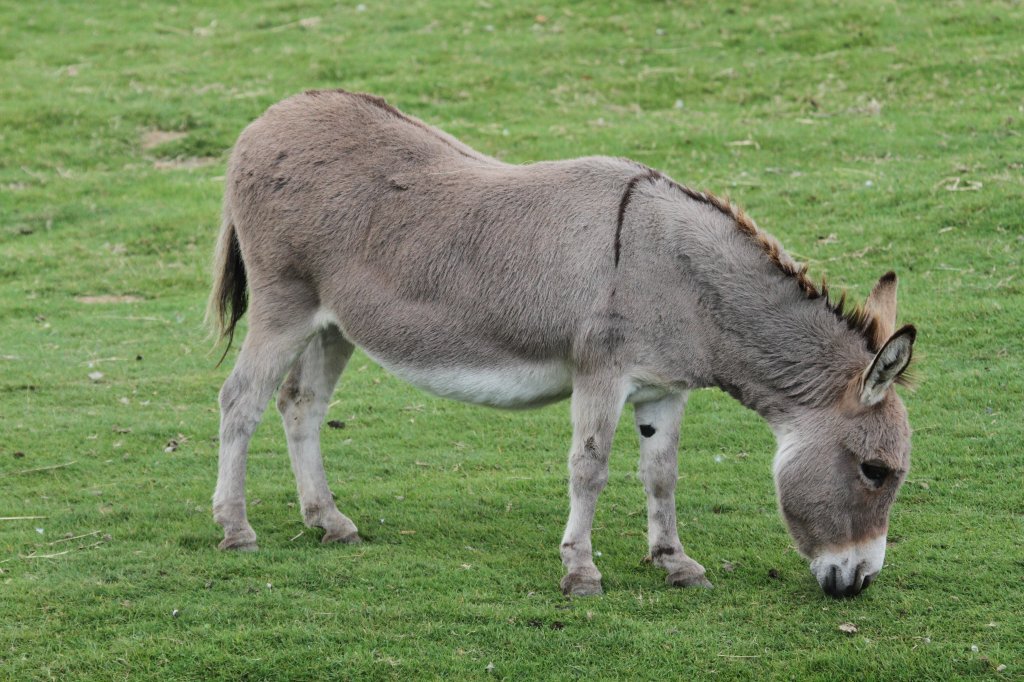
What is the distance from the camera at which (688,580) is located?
18.9 ft

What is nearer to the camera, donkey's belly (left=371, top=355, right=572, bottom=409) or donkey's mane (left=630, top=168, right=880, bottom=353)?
donkey's mane (left=630, top=168, right=880, bottom=353)

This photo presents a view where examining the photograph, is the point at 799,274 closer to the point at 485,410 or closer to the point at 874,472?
the point at 874,472

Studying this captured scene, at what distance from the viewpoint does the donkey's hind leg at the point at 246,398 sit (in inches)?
245

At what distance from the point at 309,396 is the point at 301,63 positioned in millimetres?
11094

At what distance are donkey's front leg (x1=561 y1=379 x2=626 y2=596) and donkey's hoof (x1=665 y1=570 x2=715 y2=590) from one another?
15.3 inches

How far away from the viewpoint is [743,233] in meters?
5.67

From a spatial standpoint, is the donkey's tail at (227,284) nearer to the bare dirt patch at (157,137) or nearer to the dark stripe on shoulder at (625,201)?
the dark stripe on shoulder at (625,201)

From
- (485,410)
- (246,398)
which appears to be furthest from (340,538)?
(485,410)

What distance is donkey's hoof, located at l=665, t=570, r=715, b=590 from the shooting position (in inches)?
227

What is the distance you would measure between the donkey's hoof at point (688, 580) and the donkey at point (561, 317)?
0.5 inches

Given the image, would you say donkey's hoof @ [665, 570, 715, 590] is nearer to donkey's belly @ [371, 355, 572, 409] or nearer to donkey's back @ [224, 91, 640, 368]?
donkey's belly @ [371, 355, 572, 409]

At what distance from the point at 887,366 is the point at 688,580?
147 cm

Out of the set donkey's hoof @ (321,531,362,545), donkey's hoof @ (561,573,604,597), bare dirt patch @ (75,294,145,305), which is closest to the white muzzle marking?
donkey's hoof @ (561,573,604,597)

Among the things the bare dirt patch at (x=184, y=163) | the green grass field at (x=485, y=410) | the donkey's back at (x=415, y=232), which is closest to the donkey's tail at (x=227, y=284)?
the donkey's back at (x=415, y=232)
